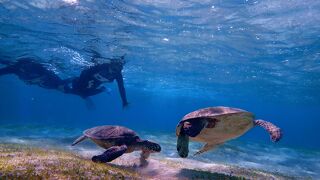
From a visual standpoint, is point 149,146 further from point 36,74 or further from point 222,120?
point 36,74

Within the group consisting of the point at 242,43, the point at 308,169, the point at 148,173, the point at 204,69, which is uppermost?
the point at 242,43

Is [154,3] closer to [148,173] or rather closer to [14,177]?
[148,173]

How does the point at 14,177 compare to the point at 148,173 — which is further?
the point at 148,173

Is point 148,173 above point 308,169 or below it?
above

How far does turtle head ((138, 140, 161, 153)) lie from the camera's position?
29.5 feet

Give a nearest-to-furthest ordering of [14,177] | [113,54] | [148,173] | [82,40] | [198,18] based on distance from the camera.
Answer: [14,177], [148,173], [198,18], [82,40], [113,54]

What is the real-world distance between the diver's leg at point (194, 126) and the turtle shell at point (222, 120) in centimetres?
10

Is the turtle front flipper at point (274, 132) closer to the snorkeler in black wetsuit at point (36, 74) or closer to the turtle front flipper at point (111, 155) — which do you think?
the turtle front flipper at point (111, 155)

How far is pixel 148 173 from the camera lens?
855 centimetres

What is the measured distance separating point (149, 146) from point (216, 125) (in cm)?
228

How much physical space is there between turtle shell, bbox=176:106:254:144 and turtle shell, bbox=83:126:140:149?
1.85m

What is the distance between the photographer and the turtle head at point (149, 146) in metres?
8.98

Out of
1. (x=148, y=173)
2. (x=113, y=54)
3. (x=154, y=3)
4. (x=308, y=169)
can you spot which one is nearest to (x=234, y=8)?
(x=154, y=3)

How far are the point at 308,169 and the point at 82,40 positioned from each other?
70.5 feet
